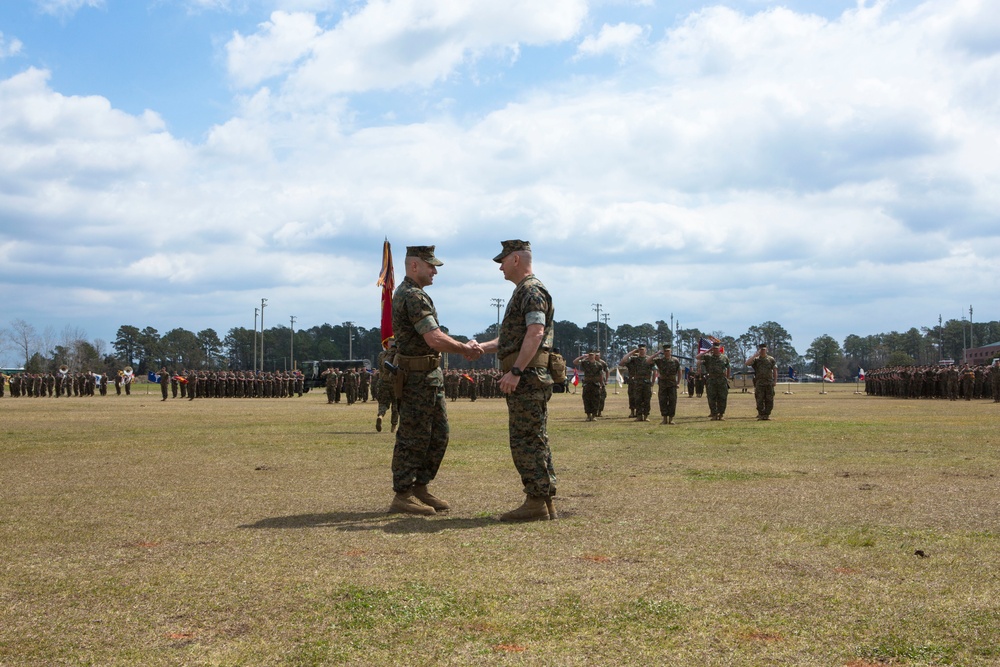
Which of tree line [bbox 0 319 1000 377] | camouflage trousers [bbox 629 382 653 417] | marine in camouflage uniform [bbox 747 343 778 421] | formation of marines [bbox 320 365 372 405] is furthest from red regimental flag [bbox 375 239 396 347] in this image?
tree line [bbox 0 319 1000 377]

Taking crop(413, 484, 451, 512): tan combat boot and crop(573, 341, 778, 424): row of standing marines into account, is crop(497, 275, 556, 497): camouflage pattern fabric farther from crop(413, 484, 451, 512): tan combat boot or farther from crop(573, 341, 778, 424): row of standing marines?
crop(573, 341, 778, 424): row of standing marines

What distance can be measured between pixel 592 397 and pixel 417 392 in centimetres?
1701

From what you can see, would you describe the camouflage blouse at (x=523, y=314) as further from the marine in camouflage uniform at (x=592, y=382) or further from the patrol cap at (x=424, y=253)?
the marine in camouflage uniform at (x=592, y=382)

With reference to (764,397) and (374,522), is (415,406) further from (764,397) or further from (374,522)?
(764,397)

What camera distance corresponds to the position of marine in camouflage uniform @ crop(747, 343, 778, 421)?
23.7 metres

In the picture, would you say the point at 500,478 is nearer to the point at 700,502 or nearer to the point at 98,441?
the point at 700,502

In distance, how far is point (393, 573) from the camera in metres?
5.26

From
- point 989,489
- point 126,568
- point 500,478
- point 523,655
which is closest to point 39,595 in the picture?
point 126,568

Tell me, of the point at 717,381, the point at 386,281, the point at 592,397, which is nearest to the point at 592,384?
the point at 592,397

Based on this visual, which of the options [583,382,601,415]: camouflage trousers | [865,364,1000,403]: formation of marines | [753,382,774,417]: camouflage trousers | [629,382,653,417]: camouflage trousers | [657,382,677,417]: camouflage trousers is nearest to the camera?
[657,382,677,417]: camouflage trousers

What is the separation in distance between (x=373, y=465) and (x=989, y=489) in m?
6.73

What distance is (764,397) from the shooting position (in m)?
23.6

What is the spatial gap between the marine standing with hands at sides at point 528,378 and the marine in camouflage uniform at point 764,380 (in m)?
17.1

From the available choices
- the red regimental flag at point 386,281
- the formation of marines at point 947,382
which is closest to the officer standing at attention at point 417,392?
the red regimental flag at point 386,281
